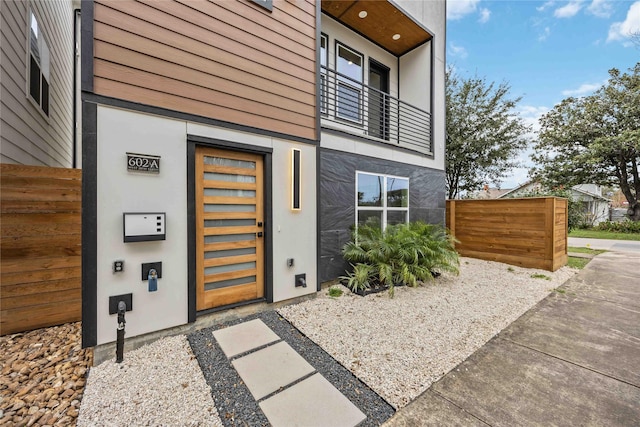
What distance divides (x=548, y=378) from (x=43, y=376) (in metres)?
4.19

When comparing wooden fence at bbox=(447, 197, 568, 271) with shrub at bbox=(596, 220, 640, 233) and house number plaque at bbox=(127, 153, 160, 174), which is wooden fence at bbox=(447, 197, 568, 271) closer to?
house number plaque at bbox=(127, 153, 160, 174)

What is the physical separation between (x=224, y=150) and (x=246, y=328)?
2.09 metres

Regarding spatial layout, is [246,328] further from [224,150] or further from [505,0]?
[505,0]

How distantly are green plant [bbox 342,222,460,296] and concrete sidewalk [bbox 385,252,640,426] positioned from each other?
146 centimetres

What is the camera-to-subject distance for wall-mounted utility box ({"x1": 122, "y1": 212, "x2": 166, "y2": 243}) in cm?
235

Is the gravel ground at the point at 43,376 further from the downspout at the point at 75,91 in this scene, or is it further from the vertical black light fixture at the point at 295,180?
the downspout at the point at 75,91

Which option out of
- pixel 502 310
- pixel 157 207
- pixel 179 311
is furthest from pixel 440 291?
pixel 157 207

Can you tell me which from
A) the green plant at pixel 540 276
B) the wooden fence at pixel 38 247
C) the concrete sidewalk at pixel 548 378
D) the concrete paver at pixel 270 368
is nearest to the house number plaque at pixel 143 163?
the wooden fence at pixel 38 247

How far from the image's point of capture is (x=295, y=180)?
11.5 ft

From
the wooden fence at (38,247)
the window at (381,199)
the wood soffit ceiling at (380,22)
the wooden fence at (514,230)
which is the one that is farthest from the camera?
the wooden fence at (514,230)

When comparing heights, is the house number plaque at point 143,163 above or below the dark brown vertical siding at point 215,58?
below

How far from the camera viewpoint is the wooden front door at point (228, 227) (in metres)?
→ 2.88

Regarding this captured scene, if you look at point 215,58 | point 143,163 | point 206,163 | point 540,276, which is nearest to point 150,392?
point 143,163

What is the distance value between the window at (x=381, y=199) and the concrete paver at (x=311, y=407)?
3022 mm
